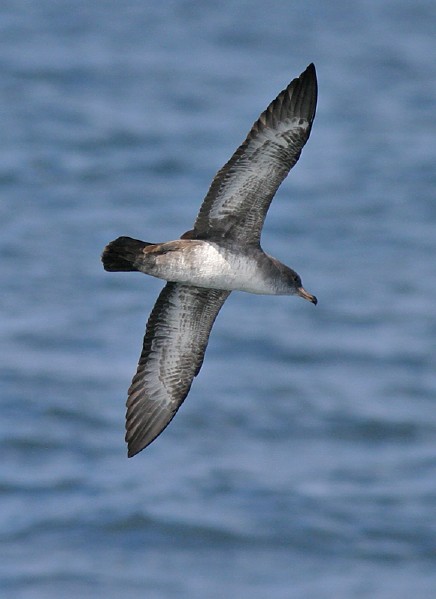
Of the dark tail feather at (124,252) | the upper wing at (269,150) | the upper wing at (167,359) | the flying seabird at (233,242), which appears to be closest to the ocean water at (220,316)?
the upper wing at (167,359)

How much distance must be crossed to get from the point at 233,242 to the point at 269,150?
29.7 inches

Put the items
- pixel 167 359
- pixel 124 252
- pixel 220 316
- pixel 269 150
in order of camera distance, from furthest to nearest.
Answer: pixel 220 316
pixel 167 359
pixel 124 252
pixel 269 150

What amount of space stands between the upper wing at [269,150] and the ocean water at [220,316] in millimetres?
8302

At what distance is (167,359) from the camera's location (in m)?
11.7

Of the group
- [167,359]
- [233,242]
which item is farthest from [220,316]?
[233,242]

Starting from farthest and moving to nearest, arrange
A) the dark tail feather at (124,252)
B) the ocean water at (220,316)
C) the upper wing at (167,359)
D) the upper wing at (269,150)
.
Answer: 1. the ocean water at (220,316)
2. the upper wing at (167,359)
3. the dark tail feather at (124,252)
4. the upper wing at (269,150)

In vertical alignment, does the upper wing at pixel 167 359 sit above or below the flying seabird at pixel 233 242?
below

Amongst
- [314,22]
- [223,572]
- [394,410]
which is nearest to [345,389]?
[394,410]

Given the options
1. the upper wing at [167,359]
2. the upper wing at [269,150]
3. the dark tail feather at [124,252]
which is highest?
the upper wing at [269,150]

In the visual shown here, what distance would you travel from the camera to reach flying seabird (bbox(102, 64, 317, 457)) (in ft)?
34.0

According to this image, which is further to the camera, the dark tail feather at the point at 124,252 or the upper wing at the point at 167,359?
the upper wing at the point at 167,359

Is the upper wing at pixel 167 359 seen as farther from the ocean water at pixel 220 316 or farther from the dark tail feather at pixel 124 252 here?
the ocean water at pixel 220 316

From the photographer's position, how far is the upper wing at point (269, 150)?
10.4 m

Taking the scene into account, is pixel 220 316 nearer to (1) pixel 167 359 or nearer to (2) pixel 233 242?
(1) pixel 167 359
